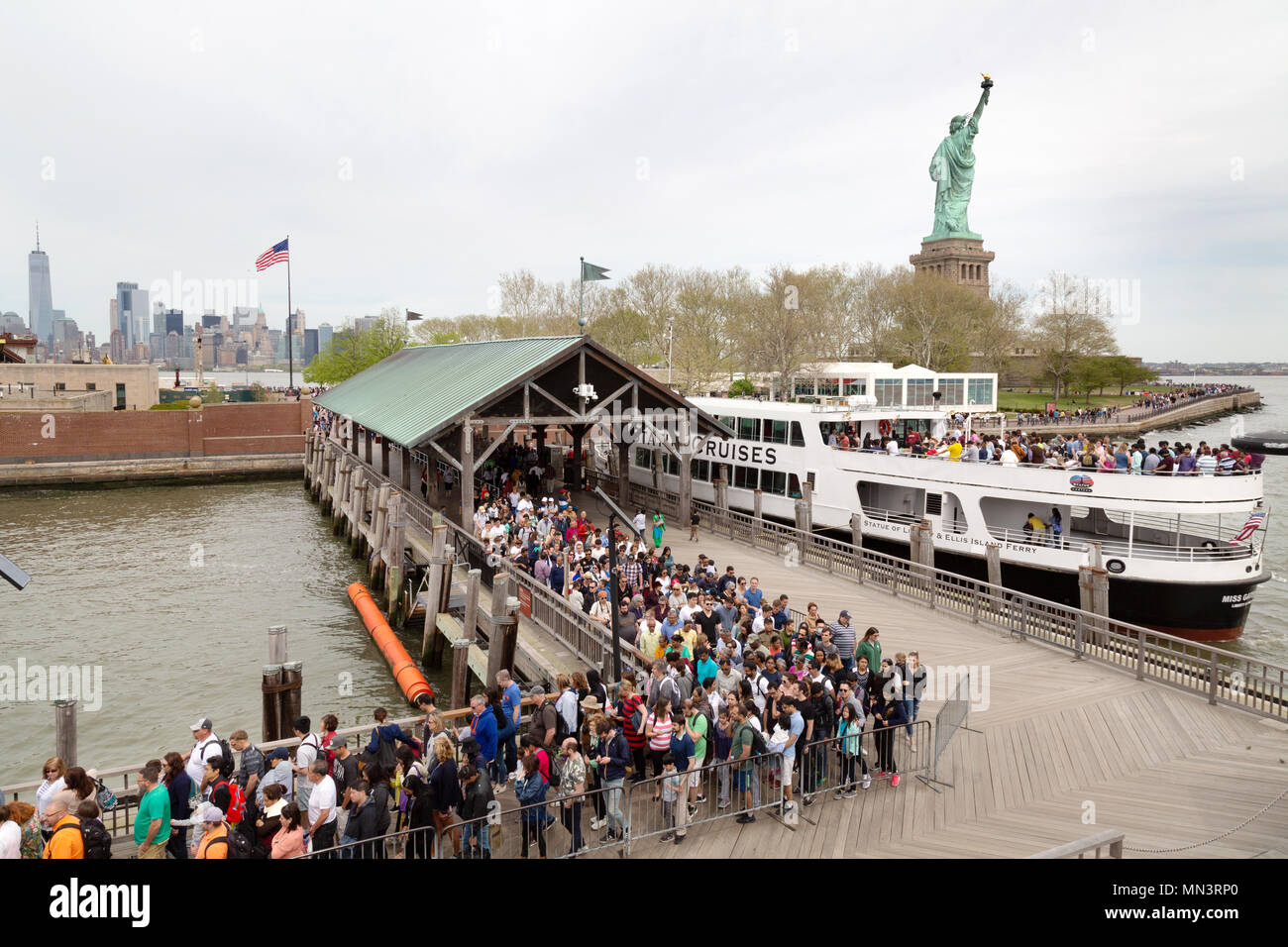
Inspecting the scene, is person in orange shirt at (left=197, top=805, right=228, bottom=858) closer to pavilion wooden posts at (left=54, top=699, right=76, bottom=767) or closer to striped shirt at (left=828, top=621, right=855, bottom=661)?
pavilion wooden posts at (left=54, top=699, right=76, bottom=767)

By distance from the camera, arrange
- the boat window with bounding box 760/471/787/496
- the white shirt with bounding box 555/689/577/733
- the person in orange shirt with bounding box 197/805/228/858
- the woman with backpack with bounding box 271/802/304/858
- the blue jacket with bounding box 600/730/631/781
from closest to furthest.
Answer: the person in orange shirt with bounding box 197/805/228/858 → the woman with backpack with bounding box 271/802/304/858 → the blue jacket with bounding box 600/730/631/781 → the white shirt with bounding box 555/689/577/733 → the boat window with bounding box 760/471/787/496

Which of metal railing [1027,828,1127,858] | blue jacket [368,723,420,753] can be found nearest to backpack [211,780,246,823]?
blue jacket [368,723,420,753]

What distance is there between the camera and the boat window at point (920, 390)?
4688cm

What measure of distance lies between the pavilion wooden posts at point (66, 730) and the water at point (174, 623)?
4.87m

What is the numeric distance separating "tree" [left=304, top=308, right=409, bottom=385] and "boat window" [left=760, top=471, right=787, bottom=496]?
54.5 meters

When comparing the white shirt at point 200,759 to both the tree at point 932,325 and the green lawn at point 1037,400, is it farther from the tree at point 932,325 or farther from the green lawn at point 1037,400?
the green lawn at point 1037,400

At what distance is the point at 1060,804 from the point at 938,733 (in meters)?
1.58

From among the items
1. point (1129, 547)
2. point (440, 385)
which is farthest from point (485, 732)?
point (440, 385)

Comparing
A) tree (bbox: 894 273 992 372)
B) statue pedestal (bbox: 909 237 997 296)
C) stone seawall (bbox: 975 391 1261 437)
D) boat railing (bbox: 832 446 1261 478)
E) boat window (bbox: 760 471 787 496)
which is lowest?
boat window (bbox: 760 471 787 496)

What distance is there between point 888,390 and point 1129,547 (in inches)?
1000

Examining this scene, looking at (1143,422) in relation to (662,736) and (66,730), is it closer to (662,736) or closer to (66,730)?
(662,736)

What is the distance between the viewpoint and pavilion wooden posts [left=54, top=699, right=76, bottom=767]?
11297 mm
